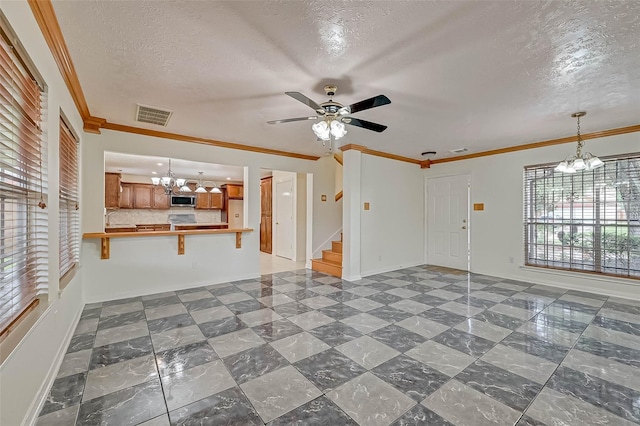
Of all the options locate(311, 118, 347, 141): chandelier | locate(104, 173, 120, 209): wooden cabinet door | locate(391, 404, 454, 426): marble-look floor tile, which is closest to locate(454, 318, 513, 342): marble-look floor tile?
locate(391, 404, 454, 426): marble-look floor tile

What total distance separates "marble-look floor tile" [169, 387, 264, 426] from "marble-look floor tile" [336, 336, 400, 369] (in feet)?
3.07

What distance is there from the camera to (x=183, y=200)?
8461 mm

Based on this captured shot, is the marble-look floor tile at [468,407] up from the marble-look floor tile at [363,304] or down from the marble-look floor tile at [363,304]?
down

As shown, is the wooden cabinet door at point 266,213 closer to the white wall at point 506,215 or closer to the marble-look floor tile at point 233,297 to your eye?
the marble-look floor tile at point 233,297

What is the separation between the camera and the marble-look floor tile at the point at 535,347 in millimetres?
2385

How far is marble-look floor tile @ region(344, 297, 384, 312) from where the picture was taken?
3535 millimetres

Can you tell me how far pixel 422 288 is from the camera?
444cm

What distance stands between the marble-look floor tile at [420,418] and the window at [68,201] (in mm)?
3074

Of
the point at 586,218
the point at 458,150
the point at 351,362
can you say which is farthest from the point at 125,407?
the point at 586,218

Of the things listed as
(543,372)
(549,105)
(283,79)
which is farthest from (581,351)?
(283,79)

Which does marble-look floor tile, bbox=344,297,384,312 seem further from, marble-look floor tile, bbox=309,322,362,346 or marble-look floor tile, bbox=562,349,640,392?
marble-look floor tile, bbox=562,349,640,392

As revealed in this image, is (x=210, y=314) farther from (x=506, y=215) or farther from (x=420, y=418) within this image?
(x=506, y=215)

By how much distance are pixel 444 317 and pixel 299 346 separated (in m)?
1.76

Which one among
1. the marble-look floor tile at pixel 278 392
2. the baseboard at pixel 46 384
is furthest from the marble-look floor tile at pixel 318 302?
the baseboard at pixel 46 384
